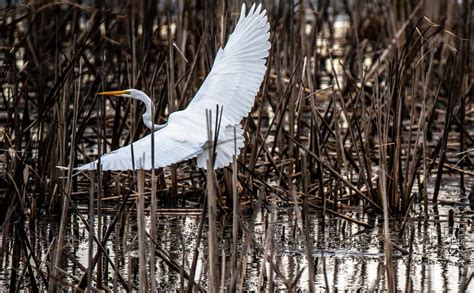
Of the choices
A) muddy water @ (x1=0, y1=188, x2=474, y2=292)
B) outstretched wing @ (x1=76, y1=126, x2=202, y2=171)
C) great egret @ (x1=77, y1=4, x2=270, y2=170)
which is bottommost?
muddy water @ (x1=0, y1=188, x2=474, y2=292)

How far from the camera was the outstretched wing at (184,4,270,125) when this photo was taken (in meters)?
4.28

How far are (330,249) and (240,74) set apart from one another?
813 millimetres

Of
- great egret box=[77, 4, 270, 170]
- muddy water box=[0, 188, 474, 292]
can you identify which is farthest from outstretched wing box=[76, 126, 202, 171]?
muddy water box=[0, 188, 474, 292]

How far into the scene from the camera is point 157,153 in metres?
3.75

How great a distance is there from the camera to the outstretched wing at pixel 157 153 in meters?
3.51

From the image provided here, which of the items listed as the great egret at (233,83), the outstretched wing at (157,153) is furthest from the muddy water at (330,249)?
the great egret at (233,83)

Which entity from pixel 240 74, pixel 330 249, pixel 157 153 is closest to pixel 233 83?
A: pixel 240 74

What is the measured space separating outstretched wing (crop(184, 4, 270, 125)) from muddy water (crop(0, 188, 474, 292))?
0.52m

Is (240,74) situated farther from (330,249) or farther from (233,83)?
(330,249)

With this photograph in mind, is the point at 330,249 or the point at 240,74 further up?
the point at 240,74

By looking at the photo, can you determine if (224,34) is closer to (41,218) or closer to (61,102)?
(61,102)

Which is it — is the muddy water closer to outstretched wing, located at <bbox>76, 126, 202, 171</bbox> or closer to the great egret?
outstretched wing, located at <bbox>76, 126, 202, 171</bbox>

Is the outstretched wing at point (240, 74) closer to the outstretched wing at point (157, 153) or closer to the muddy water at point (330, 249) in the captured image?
the outstretched wing at point (157, 153)

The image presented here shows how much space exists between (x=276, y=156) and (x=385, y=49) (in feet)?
7.59
